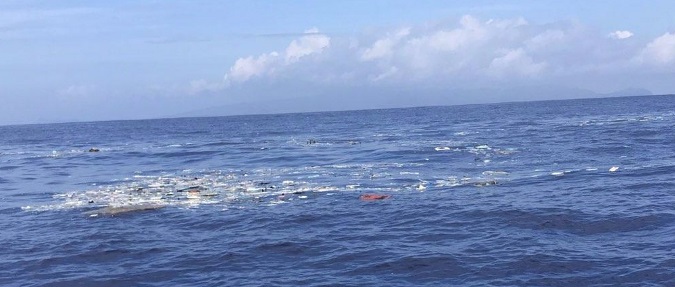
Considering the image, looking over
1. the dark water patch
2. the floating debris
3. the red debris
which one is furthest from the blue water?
the red debris

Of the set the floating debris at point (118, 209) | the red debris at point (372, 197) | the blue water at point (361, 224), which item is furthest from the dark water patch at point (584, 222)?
the floating debris at point (118, 209)

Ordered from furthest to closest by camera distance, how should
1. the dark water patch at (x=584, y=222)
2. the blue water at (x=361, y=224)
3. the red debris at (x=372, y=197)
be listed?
the red debris at (x=372, y=197) < the dark water patch at (x=584, y=222) < the blue water at (x=361, y=224)

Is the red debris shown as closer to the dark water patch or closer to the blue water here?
the blue water

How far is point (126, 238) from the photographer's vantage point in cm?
2722

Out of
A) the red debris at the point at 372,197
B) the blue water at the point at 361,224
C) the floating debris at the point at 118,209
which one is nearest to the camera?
the blue water at the point at 361,224

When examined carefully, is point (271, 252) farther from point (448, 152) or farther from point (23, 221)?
Answer: point (448, 152)

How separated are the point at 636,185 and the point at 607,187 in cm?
150

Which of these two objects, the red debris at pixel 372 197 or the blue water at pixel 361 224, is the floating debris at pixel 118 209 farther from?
the red debris at pixel 372 197

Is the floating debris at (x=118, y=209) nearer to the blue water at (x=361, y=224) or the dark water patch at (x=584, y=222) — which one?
the blue water at (x=361, y=224)

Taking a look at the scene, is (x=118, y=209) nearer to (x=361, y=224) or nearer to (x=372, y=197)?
(x=372, y=197)

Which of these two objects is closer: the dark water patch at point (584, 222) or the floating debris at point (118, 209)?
the dark water patch at point (584, 222)

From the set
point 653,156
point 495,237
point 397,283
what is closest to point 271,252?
point 397,283

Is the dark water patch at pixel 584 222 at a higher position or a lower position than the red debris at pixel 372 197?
lower

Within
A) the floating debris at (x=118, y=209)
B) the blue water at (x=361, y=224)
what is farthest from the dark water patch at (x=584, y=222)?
the floating debris at (x=118, y=209)
